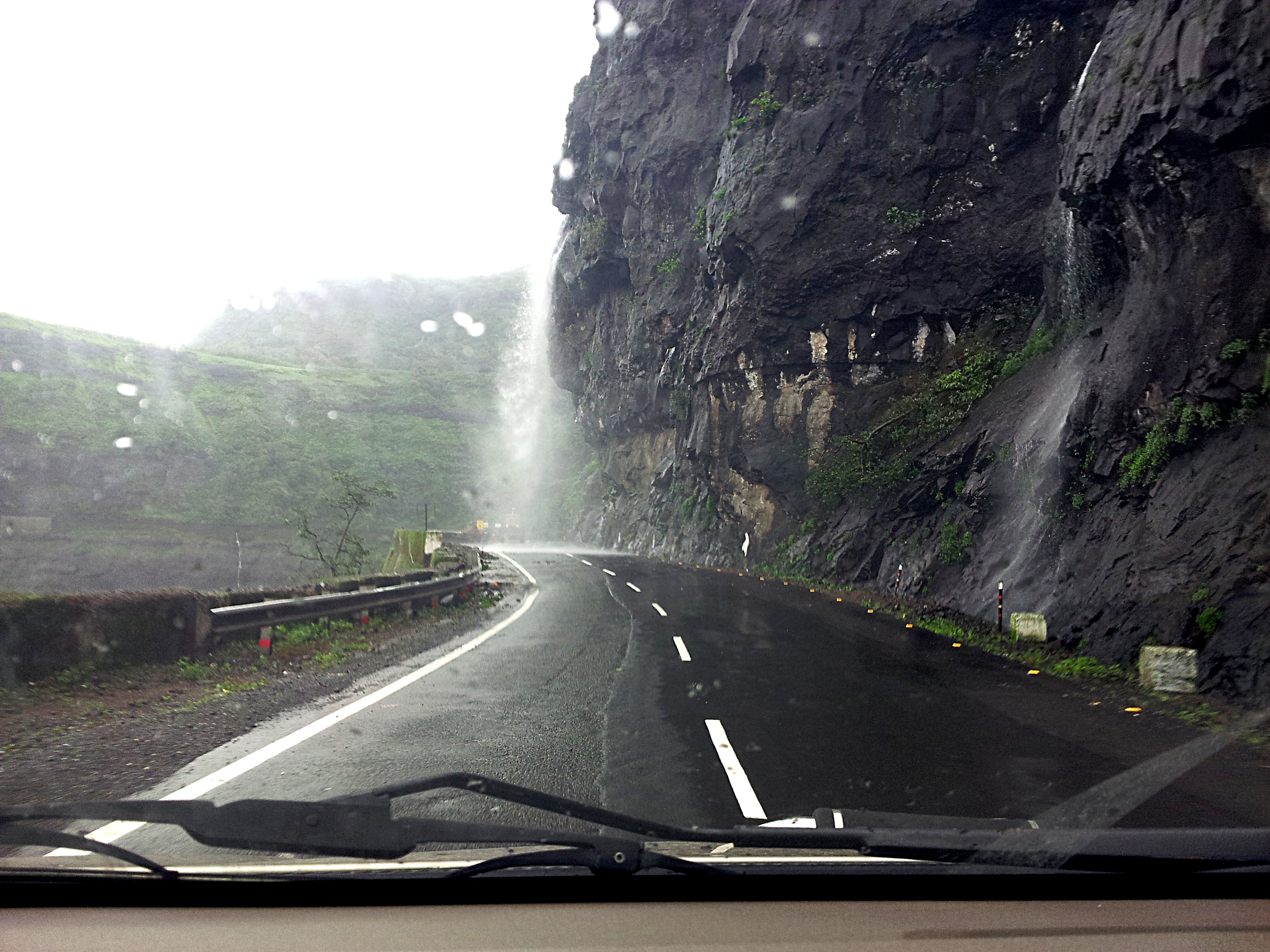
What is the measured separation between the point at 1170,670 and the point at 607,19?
49671 millimetres

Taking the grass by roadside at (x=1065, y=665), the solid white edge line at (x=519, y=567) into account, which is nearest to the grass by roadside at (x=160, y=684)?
the grass by roadside at (x=1065, y=665)

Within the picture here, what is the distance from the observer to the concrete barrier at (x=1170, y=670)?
28.9 feet

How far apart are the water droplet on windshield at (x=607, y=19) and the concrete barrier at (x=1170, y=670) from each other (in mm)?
46942

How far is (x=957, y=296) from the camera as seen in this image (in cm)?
2619

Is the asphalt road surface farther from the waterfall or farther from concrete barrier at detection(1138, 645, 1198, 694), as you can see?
the waterfall

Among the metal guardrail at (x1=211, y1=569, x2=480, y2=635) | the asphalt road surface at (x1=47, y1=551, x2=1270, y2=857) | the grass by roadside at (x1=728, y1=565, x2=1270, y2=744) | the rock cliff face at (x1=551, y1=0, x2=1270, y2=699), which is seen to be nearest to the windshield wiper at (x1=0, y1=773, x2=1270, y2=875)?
the asphalt road surface at (x1=47, y1=551, x2=1270, y2=857)

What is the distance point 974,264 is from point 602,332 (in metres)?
32.2

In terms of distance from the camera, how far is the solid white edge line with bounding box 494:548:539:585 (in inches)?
1030

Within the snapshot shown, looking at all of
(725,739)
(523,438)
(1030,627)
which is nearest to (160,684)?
(725,739)

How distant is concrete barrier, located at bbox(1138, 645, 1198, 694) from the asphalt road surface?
30.6 inches

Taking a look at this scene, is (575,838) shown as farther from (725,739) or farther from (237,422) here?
(237,422)

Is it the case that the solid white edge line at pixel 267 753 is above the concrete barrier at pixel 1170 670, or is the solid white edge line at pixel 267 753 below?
below

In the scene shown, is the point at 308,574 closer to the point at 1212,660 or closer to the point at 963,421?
the point at 963,421

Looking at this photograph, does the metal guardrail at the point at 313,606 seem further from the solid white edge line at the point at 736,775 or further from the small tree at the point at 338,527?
the small tree at the point at 338,527
